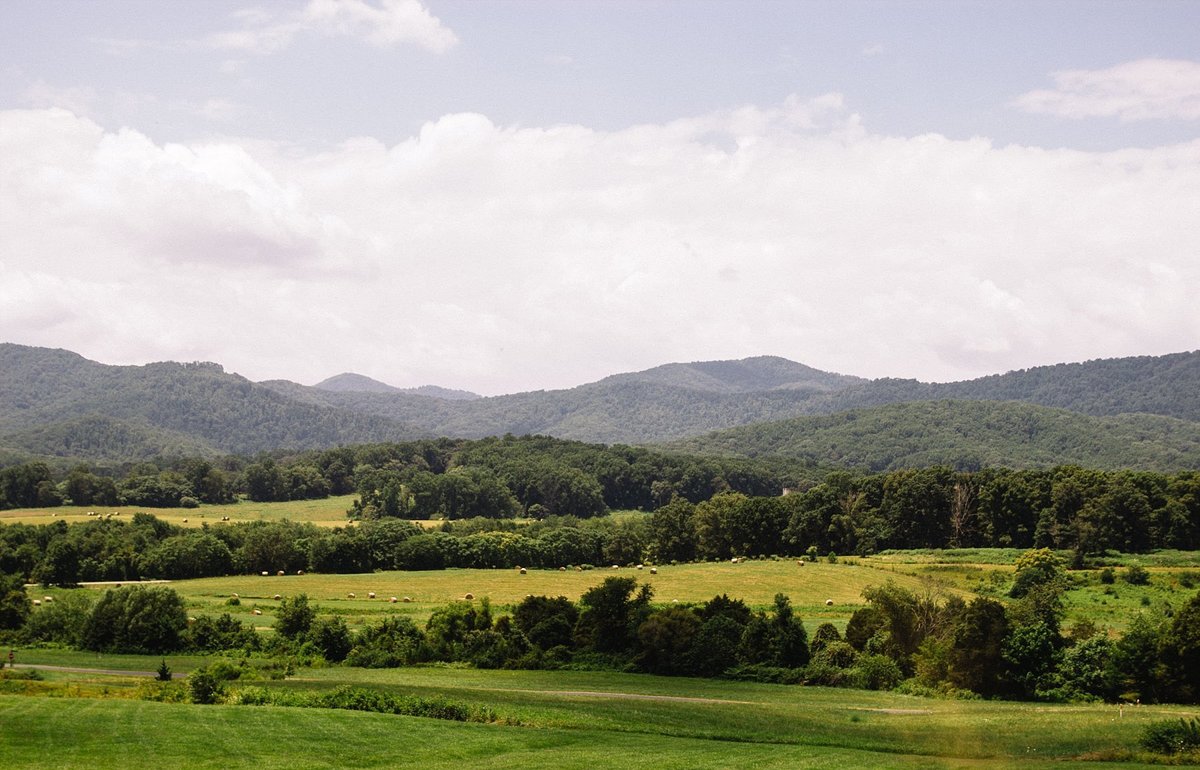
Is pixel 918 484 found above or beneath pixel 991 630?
above

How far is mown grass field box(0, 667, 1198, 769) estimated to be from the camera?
2998cm

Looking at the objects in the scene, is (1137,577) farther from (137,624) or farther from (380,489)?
(380,489)

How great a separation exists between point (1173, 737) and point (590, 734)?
1818 centimetres

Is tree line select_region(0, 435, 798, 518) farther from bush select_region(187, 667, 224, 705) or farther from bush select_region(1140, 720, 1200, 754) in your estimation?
bush select_region(1140, 720, 1200, 754)

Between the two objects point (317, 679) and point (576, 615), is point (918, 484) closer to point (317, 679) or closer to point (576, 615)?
point (576, 615)

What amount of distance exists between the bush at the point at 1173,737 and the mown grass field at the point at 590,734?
0.86 meters

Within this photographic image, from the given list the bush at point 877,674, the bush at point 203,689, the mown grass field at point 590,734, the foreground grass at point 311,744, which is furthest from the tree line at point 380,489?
the foreground grass at point 311,744

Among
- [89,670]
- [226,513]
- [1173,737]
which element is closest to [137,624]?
[89,670]

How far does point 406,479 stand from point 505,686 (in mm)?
139475

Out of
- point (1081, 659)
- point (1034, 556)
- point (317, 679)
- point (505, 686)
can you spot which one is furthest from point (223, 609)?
point (1034, 556)

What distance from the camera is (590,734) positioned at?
35.6 m

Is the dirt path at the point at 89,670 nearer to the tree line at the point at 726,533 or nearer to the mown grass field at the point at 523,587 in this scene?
the mown grass field at the point at 523,587

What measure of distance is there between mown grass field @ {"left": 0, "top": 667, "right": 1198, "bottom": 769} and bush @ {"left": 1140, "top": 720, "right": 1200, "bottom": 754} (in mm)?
856

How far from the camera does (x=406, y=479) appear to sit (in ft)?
603
